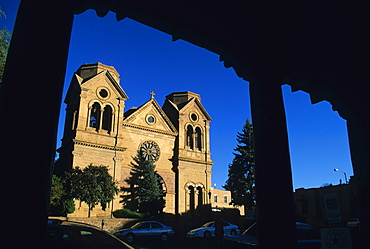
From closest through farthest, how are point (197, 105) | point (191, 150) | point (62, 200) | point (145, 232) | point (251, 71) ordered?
point (251, 71) < point (145, 232) < point (62, 200) < point (191, 150) < point (197, 105)

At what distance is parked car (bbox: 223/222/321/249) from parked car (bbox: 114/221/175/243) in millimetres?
12879

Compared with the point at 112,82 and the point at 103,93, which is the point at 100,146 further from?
the point at 112,82

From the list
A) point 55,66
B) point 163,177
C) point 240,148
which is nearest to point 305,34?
point 55,66

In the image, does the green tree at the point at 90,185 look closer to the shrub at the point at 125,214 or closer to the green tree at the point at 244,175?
the shrub at the point at 125,214

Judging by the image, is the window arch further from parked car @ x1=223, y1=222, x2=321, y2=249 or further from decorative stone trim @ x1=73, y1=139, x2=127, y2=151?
parked car @ x1=223, y1=222, x2=321, y2=249

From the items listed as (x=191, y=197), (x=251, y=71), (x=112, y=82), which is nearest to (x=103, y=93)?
(x=112, y=82)

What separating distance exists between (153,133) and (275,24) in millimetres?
33225

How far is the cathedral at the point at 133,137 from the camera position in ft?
107

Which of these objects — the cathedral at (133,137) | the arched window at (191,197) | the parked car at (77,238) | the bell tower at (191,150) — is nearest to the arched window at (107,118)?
the cathedral at (133,137)

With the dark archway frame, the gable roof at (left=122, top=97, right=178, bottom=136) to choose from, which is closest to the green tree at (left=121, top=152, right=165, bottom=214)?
the gable roof at (left=122, top=97, right=178, bottom=136)

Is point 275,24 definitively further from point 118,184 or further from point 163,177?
point 163,177

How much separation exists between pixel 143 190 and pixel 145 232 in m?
11.4

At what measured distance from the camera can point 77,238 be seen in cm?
803

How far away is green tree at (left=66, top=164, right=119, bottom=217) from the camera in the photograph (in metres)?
26.8
